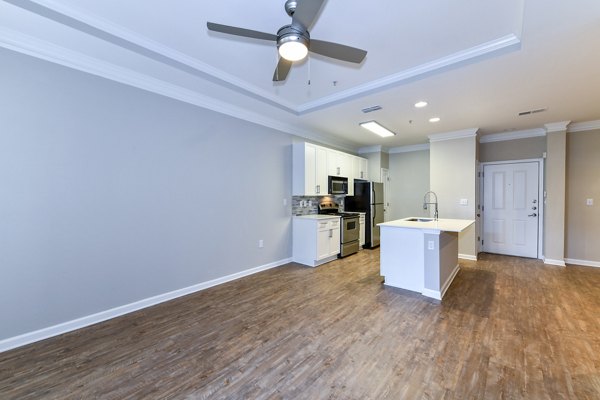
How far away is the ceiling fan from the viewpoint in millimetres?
1664

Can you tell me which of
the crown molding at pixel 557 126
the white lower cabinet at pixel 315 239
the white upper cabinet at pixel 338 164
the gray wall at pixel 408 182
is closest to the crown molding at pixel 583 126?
the crown molding at pixel 557 126

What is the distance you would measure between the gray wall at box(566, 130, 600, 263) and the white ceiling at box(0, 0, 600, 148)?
0.97 m

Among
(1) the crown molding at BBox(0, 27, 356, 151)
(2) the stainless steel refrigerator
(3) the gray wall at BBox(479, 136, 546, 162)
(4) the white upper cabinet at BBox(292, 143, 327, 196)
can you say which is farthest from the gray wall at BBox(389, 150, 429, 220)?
(1) the crown molding at BBox(0, 27, 356, 151)

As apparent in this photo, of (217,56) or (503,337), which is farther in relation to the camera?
(217,56)

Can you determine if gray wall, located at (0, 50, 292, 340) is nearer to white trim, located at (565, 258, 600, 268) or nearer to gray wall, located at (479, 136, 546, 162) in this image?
gray wall, located at (479, 136, 546, 162)

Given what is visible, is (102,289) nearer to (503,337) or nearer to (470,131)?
(503,337)

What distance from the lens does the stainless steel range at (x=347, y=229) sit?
209 inches

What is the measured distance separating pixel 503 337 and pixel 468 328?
0.27 meters

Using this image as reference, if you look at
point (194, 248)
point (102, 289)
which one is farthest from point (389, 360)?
point (102, 289)

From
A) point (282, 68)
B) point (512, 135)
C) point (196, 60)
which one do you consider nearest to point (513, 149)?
point (512, 135)

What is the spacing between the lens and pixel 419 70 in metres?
2.92

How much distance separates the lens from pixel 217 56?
2717 millimetres

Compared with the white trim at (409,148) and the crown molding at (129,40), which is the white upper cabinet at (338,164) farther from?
the crown molding at (129,40)

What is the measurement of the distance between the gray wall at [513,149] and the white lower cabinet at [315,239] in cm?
378
